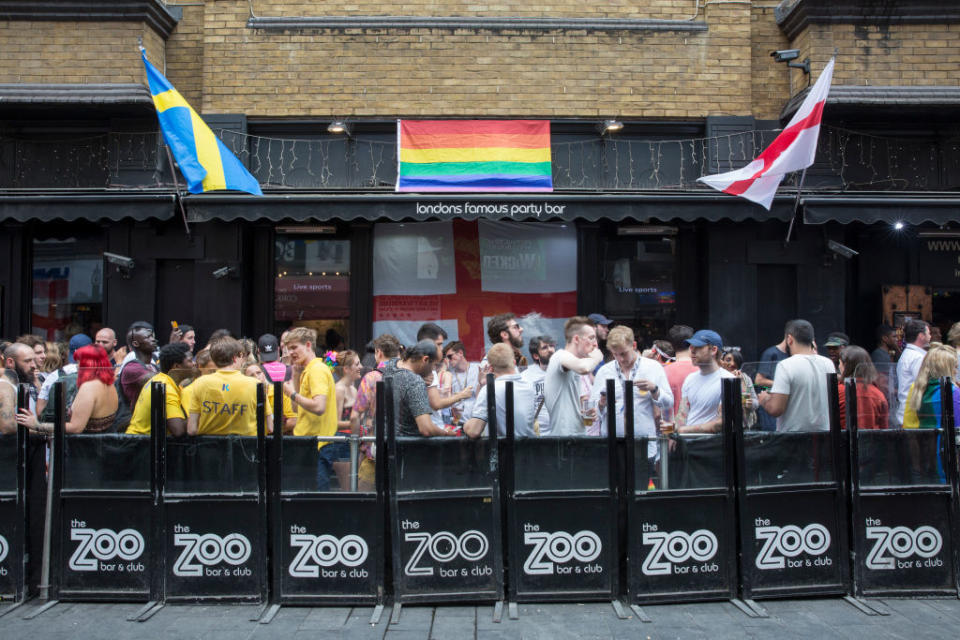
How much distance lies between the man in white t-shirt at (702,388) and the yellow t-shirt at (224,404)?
3.12 metres

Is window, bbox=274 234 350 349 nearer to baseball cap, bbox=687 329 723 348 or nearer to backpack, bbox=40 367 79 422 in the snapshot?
backpack, bbox=40 367 79 422

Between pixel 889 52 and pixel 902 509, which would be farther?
pixel 889 52

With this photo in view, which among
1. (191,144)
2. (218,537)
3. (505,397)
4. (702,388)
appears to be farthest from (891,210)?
(191,144)

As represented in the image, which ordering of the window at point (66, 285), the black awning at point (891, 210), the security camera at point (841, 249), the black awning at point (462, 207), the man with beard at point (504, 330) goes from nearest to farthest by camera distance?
the man with beard at point (504, 330) → the black awning at point (891, 210) → the black awning at point (462, 207) → the security camera at point (841, 249) → the window at point (66, 285)

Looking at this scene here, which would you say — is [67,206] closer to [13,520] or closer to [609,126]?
[13,520]

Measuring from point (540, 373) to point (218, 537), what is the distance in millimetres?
2635

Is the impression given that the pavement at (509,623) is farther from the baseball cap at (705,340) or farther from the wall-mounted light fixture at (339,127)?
the wall-mounted light fixture at (339,127)

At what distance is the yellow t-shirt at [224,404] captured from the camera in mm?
5262

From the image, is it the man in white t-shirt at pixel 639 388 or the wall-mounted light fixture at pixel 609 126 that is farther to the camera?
the wall-mounted light fixture at pixel 609 126

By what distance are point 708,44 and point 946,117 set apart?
10.5 feet

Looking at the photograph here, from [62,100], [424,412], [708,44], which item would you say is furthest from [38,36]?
[708,44]

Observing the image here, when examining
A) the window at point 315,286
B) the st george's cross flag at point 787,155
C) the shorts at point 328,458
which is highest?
the st george's cross flag at point 787,155

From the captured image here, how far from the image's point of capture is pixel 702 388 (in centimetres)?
577

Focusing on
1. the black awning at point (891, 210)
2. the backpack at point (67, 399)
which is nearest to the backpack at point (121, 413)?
the backpack at point (67, 399)
